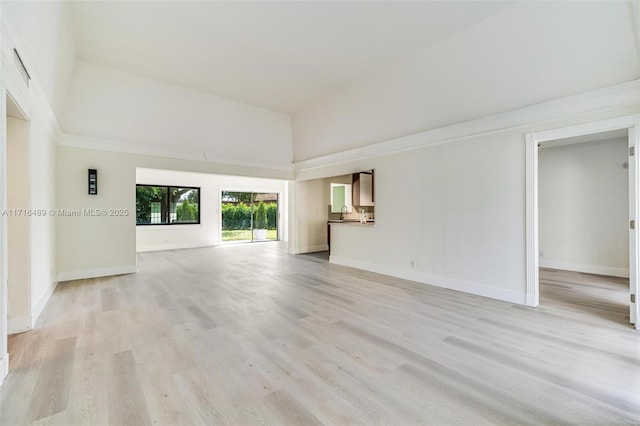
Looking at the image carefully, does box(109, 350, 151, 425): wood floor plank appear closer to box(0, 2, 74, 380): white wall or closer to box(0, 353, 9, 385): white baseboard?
box(0, 353, 9, 385): white baseboard

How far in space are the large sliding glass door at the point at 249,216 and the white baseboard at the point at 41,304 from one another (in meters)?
6.30

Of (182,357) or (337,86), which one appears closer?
(182,357)

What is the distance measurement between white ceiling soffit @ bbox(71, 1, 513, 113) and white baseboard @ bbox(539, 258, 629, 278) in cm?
532

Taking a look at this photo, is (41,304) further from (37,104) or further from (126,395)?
(126,395)

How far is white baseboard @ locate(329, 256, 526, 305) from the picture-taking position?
381 centimetres

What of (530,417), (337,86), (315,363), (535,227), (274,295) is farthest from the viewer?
(337,86)

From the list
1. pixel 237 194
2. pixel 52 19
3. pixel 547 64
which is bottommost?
pixel 237 194

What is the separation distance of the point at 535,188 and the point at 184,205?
9731 millimetres

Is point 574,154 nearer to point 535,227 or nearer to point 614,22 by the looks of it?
point 535,227

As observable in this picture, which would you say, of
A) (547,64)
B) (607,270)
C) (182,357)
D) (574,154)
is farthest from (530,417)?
(574,154)

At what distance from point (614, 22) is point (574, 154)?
3.83 meters

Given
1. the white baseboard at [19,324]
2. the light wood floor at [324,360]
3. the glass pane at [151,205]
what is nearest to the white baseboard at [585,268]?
the light wood floor at [324,360]

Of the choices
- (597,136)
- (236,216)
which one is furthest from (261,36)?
(236,216)

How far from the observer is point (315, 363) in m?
2.27
